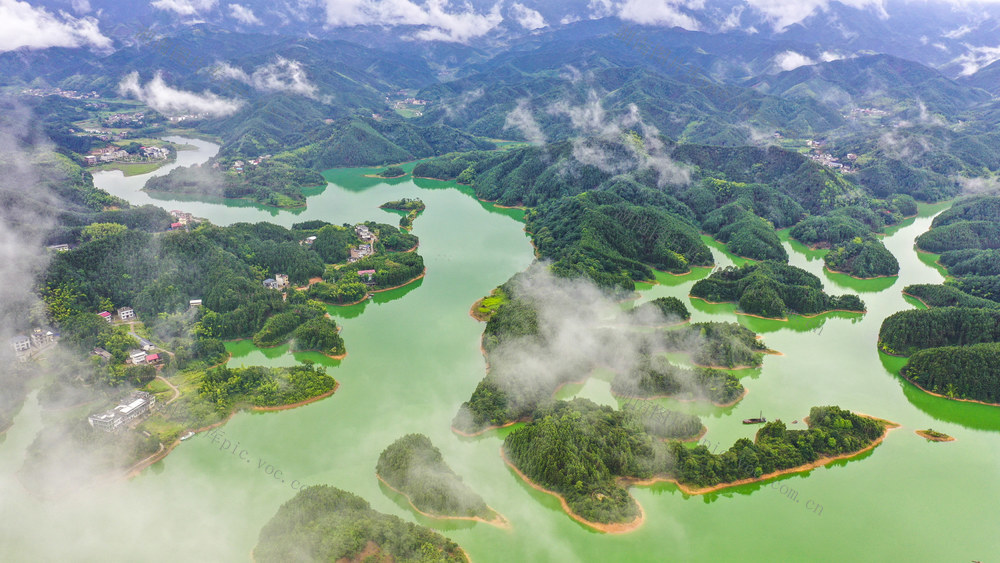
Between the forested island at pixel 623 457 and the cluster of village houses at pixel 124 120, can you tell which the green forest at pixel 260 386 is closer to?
the forested island at pixel 623 457

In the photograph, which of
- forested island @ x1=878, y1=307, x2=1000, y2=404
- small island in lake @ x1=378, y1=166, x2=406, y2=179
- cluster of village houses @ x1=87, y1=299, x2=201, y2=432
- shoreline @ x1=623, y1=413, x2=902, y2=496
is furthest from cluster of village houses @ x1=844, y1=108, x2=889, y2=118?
cluster of village houses @ x1=87, y1=299, x2=201, y2=432

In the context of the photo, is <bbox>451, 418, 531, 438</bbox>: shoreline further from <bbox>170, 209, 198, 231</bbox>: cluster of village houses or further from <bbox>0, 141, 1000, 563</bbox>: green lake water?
<bbox>170, 209, 198, 231</bbox>: cluster of village houses

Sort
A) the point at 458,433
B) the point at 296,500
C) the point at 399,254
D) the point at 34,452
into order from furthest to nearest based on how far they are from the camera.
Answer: the point at 399,254
the point at 458,433
the point at 34,452
the point at 296,500

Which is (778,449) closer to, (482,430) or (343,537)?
(482,430)

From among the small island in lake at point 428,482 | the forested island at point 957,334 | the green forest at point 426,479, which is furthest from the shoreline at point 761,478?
the forested island at point 957,334

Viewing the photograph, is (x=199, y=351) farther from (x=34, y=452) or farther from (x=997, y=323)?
(x=997, y=323)

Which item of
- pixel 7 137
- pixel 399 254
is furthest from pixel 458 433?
pixel 7 137

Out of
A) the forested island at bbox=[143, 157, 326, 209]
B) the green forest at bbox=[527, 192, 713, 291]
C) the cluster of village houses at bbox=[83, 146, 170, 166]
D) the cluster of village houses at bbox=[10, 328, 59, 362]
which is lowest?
the cluster of village houses at bbox=[83, 146, 170, 166]

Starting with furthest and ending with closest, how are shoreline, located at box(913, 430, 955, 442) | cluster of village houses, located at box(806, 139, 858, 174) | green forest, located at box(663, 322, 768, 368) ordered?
cluster of village houses, located at box(806, 139, 858, 174), green forest, located at box(663, 322, 768, 368), shoreline, located at box(913, 430, 955, 442)
